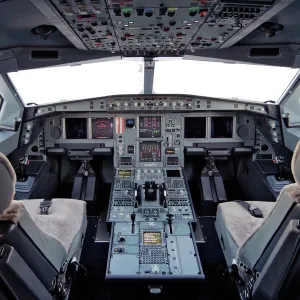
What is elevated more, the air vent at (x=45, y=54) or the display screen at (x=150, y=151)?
the air vent at (x=45, y=54)

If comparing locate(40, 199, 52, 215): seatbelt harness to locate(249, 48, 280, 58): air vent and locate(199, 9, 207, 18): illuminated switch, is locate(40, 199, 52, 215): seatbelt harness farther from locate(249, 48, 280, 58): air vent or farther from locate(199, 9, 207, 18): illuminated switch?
locate(249, 48, 280, 58): air vent

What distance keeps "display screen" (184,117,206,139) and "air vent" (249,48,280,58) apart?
165 cm

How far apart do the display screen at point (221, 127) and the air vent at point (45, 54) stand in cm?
247

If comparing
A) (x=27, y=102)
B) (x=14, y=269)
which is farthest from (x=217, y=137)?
(x=14, y=269)

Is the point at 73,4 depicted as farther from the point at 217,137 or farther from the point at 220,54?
the point at 217,137

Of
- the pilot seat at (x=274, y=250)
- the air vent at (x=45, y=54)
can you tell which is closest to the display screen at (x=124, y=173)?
the air vent at (x=45, y=54)

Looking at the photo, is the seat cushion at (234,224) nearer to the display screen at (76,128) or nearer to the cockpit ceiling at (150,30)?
the cockpit ceiling at (150,30)

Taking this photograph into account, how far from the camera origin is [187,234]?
349cm

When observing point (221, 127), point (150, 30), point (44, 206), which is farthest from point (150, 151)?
point (150, 30)

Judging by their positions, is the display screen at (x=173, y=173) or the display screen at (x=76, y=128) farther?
the display screen at (x=76, y=128)

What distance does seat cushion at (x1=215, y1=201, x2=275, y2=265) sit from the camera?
3005mm

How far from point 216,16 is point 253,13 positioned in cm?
23

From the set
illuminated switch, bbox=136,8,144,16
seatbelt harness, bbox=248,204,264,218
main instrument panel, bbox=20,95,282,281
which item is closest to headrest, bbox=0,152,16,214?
illuminated switch, bbox=136,8,144,16

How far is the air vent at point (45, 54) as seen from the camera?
335 centimetres
